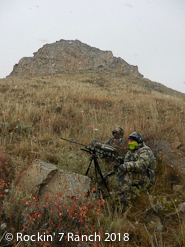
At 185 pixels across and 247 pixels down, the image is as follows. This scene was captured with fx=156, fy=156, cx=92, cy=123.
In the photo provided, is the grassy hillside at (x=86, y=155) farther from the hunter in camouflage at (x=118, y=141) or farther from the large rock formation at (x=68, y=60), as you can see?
the large rock formation at (x=68, y=60)

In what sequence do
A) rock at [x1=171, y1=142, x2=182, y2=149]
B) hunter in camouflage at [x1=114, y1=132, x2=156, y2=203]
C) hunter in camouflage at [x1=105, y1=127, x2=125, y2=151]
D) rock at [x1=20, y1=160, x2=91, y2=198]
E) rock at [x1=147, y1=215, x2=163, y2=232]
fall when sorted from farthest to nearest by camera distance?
rock at [x1=171, y1=142, x2=182, y2=149] < hunter in camouflage at [x1=105, y1=127, x2=125, y2=151] < hunter in camouflage at [x1=114, y1=132, x2=156, y2=203] < rock at [x1=20, y1=160, x2=91, y2=198] < rock at [x1=147, y1=215, x2=163, y2=232]

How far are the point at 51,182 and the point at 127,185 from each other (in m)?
1.38

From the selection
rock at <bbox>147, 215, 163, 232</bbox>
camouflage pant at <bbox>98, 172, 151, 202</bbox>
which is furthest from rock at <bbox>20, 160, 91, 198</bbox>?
rock at <bbox>147, 215, 163, 232</bbox>

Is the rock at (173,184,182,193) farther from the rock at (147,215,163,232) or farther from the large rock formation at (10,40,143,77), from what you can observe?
the large rock formation at (10,40,143,77)

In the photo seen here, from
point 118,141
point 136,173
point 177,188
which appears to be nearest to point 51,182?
point 136,173

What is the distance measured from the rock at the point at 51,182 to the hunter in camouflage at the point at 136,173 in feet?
2.25

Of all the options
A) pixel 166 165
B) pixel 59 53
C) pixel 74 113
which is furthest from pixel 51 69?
pixel 166 165

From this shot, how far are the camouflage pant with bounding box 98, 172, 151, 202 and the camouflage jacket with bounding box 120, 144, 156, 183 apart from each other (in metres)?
0.11

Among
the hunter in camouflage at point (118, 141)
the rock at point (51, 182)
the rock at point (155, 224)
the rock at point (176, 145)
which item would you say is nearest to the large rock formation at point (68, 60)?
the rock at point (176, 145)

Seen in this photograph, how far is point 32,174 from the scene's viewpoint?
2.72 m

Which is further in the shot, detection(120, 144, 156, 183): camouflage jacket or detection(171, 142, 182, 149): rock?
detection(171, 142, 182, 149): rock

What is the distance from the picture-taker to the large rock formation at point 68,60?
4316 centimetres

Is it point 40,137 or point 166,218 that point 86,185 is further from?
point 40,137

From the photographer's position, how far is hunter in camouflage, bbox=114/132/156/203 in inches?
112
